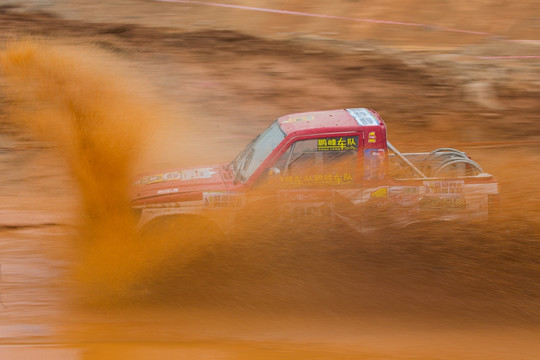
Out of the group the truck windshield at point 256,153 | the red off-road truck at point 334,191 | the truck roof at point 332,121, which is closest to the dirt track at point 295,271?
the red off-road truck at point 334,191

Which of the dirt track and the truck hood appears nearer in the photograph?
the dirt track

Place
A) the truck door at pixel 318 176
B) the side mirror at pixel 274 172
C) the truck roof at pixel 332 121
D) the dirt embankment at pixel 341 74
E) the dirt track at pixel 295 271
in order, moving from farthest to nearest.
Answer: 1. the dirt embankment at pixel 341 74
2. the truck roof at pixel 332 121
3. the side mirror at pixel 274 172
4. the truck door at pixel 318 176
5. the dirt track at pixel 295 271

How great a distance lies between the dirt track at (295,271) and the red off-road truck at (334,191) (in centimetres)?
23

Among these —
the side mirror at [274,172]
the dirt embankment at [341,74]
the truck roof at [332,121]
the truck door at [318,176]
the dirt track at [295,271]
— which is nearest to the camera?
the dirt track at [295,271]

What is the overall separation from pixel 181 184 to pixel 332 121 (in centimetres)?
156

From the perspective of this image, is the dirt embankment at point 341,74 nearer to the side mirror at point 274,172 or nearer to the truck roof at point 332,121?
the truck roof at point 332,121

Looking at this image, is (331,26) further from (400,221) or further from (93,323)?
(93,323)

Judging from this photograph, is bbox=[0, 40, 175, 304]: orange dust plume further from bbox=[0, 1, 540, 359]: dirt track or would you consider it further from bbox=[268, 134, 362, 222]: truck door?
bbox=[268, 134, 362, 222]: truck door

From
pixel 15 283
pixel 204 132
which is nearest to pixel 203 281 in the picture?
pixel 15 283

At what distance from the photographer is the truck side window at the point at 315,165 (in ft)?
18.4

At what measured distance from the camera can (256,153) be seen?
238 inches

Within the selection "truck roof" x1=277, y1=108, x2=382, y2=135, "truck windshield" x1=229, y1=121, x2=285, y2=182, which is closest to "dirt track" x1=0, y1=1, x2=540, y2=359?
"truck windshield" x1=229, y1=121, x2=285, y2=182

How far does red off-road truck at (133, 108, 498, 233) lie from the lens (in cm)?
555

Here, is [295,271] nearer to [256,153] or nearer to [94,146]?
[256,153]
